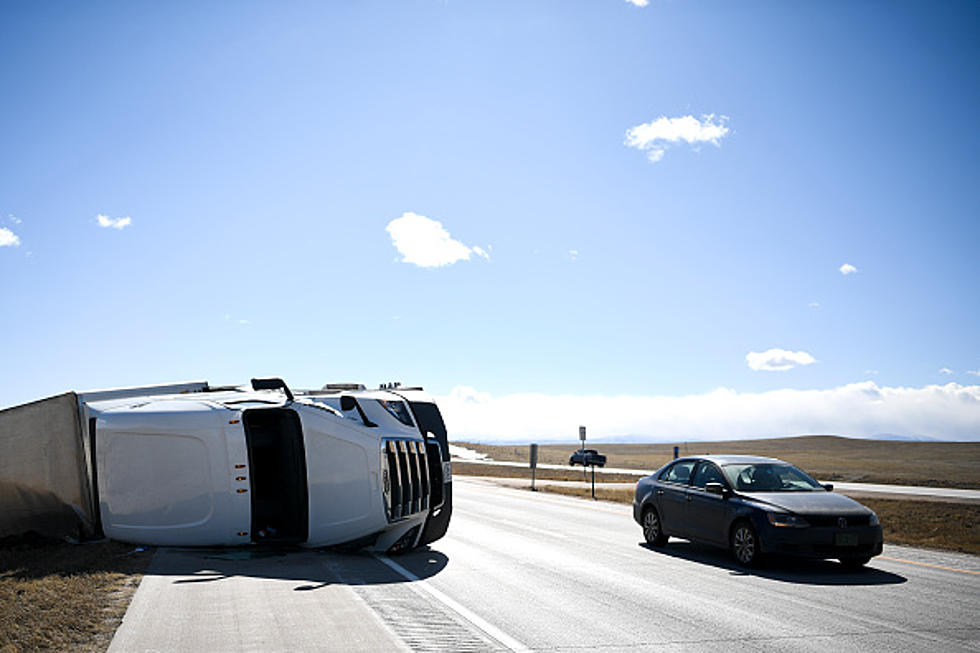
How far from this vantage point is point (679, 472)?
13680 millimetres

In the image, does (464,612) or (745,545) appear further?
(745,545)

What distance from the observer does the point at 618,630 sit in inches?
283

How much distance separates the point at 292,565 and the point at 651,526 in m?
6.27

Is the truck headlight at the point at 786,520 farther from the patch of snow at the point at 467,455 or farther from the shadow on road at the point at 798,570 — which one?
the patch of snow at the point at 467,455

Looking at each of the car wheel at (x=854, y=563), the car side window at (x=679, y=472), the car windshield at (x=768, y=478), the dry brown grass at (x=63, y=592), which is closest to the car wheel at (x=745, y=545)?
the car windshield at (x=768, y=478)

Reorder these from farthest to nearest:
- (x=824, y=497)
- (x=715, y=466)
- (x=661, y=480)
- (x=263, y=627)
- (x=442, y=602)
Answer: (x=661, y=480) < (x=715, y=466) < (x=824, y=497) < (x=442, y=602) < (x=263, y=627)

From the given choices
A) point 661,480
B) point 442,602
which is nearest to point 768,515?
point 661,480

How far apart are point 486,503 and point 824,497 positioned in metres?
14.0

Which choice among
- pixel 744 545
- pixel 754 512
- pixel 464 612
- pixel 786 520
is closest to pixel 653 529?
pixel 744 545

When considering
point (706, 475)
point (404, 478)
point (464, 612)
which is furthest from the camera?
point (706, 475)

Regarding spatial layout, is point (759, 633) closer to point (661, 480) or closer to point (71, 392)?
point (661, 480)

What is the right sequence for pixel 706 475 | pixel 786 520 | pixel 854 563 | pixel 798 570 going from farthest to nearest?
pixel 706 475
pixel 854 563
pixel 798 570
pixel 786 520

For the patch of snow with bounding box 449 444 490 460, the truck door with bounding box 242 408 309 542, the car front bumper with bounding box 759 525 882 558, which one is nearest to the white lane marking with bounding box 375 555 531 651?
the truck door with bounding box 242 408 309 542

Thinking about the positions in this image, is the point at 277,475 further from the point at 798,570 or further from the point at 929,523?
the point at 929,523
